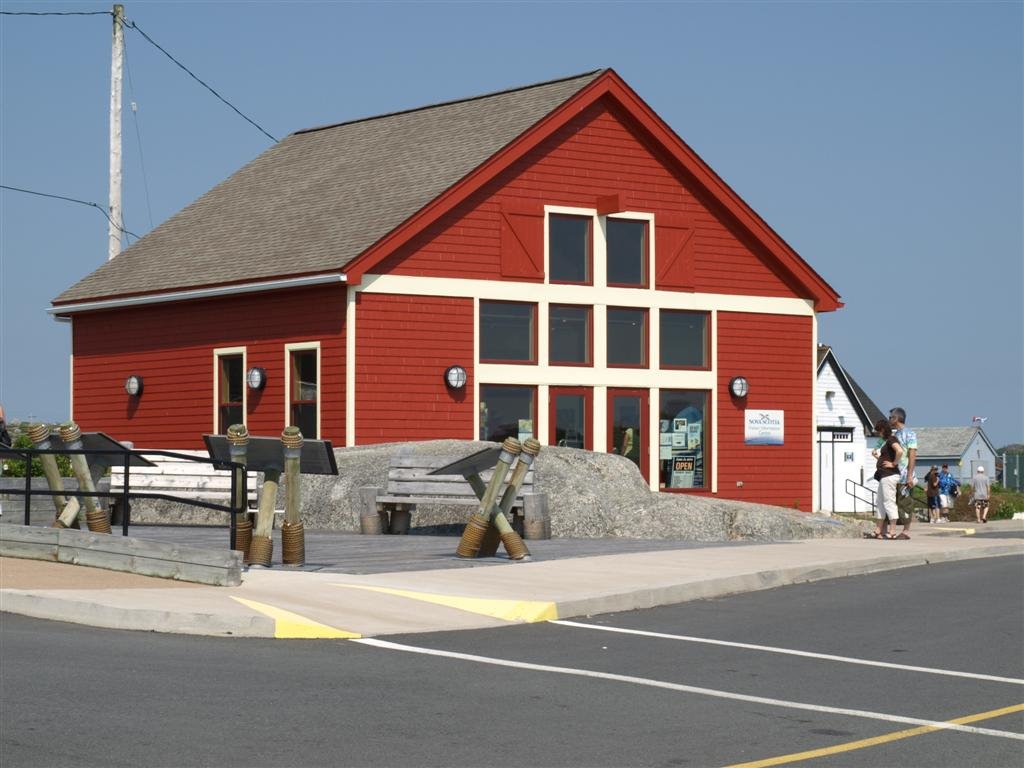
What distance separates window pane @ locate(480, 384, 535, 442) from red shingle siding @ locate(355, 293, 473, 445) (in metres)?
0.44

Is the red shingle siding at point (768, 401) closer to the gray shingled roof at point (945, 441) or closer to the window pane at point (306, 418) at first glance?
the window pane at point (306, 418)

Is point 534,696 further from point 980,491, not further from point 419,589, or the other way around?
point 980,491

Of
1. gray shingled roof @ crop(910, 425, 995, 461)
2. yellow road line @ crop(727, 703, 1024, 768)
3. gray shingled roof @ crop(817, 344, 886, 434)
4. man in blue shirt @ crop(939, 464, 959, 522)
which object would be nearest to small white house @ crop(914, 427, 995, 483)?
gray shingled roof @ crop(910, 425, 995, 461)

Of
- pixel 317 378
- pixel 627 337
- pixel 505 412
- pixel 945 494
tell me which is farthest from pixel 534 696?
pixel 945 494

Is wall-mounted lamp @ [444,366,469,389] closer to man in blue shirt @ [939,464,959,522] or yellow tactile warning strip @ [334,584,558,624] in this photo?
yellow tactile warning strip @ [334,584,558,624]

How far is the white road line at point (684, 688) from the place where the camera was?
8961mm

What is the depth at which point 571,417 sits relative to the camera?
97.9ft

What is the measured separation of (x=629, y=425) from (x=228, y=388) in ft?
25.3

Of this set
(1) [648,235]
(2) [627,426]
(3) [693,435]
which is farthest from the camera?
(3) [693,435]

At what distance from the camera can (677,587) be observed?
14719mm

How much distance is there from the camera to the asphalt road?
7.98 metres

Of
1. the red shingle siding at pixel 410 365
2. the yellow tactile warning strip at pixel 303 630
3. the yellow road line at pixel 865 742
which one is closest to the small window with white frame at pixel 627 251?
the red shingle siding at pixel 410 365

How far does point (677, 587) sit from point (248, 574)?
13.0 ft

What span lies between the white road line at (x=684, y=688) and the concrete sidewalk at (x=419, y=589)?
2.42 feet
